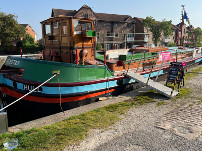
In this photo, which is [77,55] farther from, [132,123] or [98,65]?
[132,123]

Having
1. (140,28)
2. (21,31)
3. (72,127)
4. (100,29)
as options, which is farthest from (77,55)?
(140,28)

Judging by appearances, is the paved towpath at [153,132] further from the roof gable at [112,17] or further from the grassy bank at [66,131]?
the roof gable at [112,17]

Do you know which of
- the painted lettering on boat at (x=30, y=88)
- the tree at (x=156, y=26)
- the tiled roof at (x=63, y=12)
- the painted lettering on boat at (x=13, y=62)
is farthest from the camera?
the tree at (x=156, y=26)

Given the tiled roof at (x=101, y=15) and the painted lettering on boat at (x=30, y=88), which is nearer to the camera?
the painted lettering on boat at (x=30, y=88)

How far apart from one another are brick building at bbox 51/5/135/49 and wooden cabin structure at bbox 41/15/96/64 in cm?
2726

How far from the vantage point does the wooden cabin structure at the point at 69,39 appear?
27.2 ft

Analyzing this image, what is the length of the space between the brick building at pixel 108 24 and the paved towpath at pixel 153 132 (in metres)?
29.8

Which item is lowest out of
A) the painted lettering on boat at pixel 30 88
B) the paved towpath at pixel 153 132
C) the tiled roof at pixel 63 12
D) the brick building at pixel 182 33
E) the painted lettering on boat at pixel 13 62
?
the paved towpath at pixel 153 132

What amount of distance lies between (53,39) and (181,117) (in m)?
7.09

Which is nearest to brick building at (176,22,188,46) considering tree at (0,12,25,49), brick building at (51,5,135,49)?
brick building at (51,5,135,49)

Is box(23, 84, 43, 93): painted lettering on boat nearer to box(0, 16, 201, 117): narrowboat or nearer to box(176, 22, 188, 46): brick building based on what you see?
box(0, 16, 201, 117): narrowboat

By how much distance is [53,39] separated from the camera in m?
9.17

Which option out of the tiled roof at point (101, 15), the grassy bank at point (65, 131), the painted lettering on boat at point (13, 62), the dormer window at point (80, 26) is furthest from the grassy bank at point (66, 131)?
the tiled roof at point (101, 15)

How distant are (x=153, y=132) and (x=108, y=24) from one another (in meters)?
39.1
